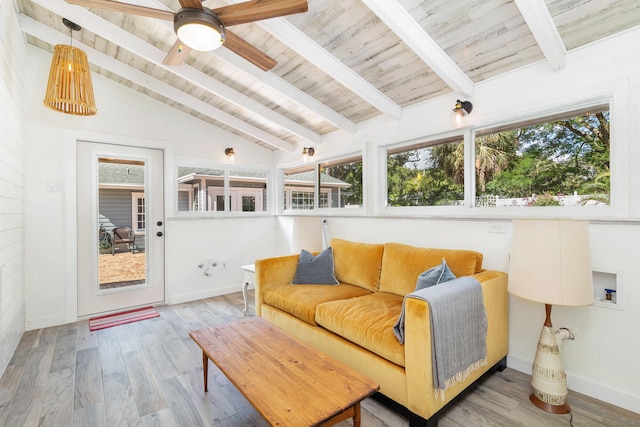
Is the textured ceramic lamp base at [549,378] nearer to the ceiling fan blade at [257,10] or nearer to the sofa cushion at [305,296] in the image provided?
the sofa cushion at [305,296]

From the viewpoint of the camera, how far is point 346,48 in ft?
8.27

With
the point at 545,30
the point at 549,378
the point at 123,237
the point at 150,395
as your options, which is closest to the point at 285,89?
the point at 545,30

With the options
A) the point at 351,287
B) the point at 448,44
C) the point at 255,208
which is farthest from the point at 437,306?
the point at 255,208

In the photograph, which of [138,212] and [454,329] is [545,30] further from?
[138,212]

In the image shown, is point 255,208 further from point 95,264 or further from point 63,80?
point 63,80

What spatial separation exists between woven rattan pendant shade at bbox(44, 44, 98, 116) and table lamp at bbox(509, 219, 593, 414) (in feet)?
11.2

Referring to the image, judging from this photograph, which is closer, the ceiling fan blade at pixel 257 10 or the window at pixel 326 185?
the ceiling fan blade at pixel 257 10

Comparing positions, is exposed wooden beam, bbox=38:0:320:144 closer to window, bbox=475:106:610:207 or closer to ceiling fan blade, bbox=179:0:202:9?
ceiling fan blade, bbox=179:0:202:9

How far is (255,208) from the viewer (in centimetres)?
504

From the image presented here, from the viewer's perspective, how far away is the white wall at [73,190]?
327cm

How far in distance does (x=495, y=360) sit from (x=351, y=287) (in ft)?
4.18

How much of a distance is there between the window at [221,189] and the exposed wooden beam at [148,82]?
717mm

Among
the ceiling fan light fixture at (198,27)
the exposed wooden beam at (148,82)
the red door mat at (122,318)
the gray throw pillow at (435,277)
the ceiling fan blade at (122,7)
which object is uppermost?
the exposed wooden beam at (148,82)

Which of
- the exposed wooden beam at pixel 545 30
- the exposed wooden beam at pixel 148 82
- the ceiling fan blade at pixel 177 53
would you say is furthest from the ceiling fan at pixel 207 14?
the exposed wooden beam at pixel 148 82
